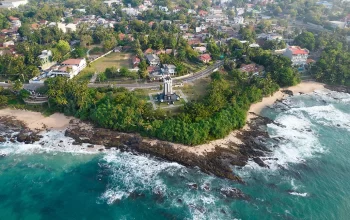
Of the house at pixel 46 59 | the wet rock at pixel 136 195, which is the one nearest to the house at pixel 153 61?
the house at pixel 46 59

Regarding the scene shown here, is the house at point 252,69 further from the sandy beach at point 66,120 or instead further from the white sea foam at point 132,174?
the white sea foam at point 132,174

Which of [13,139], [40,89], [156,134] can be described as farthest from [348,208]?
[40,89]

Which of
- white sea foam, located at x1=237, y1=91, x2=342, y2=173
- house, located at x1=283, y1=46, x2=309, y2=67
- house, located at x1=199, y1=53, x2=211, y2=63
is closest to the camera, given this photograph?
white sea foam, located at x1=237, y1=91, x2=342, y2=173

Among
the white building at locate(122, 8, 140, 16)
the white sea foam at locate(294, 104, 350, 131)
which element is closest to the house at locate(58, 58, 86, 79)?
the white sea foam at locate(294, 104, 350, 131)

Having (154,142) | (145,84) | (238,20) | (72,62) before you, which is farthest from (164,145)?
(238,20)

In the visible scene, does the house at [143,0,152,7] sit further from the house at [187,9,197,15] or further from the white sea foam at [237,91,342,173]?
the white sea foam at [237,91,342,173]
